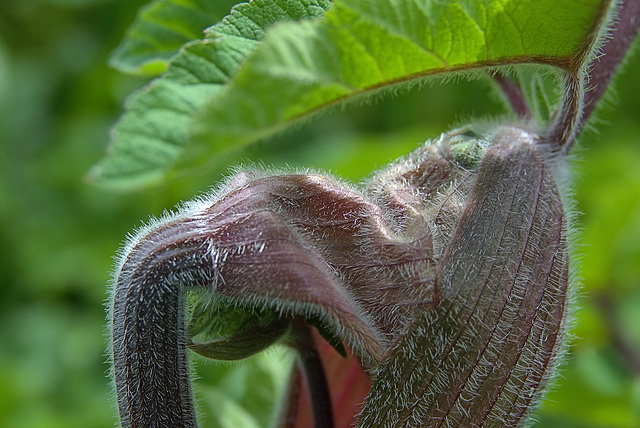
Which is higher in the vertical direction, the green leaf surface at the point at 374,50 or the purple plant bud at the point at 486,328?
the green leaf surface at the point at 374,50

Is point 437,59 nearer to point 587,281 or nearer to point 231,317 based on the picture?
point 231,317

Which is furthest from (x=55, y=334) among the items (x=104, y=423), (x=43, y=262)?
(x=104, y=423)

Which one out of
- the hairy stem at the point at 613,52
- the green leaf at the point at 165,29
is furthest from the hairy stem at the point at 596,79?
the green leaf at the point at 165,29

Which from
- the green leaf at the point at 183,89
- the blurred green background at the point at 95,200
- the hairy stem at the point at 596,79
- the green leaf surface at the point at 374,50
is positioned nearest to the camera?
the green leaf surface at the point at 374,50

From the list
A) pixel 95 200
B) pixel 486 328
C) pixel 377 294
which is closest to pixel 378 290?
pixel 377 294

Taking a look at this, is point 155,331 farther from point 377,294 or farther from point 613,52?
point 613,52

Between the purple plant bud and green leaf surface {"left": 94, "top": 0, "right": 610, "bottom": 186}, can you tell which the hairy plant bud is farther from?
green leaf surface {"left": 94, "top": 0, "right": 610, "bottom": 186}

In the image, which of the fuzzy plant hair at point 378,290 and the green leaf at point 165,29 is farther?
the green leaf at point 165,29

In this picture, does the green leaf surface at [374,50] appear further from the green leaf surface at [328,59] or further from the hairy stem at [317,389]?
the hairy stem at [317,389]
